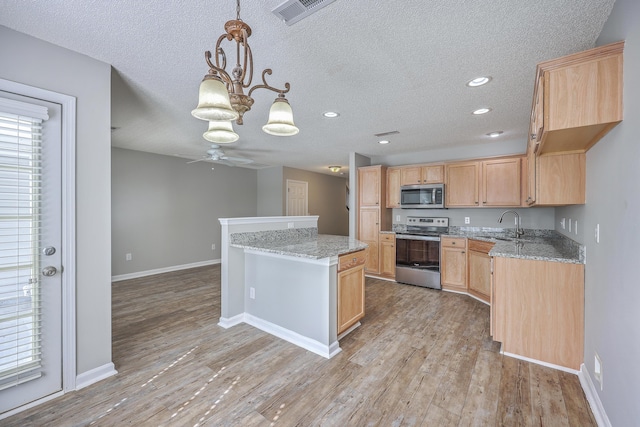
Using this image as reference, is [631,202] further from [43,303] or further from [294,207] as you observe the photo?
[294,207]

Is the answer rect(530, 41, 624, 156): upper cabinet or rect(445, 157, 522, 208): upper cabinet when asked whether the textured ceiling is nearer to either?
rect(530, 41, 624, 156): upper cabinet

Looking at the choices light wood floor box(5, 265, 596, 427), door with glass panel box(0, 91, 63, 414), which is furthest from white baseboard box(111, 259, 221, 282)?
door with glass panel box(0, 91, 63, 414)

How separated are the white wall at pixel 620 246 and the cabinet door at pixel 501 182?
2.33m

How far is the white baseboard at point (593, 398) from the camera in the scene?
1.56 metres

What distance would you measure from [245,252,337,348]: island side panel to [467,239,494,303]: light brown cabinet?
8.16ft

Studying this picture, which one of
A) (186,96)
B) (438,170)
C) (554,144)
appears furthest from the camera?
(438,170)

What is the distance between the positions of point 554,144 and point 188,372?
10.8ft

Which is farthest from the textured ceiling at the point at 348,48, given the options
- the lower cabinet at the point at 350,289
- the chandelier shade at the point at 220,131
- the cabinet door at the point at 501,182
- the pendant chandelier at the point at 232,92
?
the lower cabinet at the point at 350,289

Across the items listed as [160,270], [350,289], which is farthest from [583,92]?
[160,270]

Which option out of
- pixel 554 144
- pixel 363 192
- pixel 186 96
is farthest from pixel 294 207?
pixel 554 144

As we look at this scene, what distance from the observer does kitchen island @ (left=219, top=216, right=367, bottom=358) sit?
2443 mm

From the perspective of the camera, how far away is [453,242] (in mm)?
4234

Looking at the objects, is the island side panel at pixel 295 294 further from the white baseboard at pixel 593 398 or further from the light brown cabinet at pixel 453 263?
the light brown cabinet at pixel 453 263

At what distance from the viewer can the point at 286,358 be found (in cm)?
234
